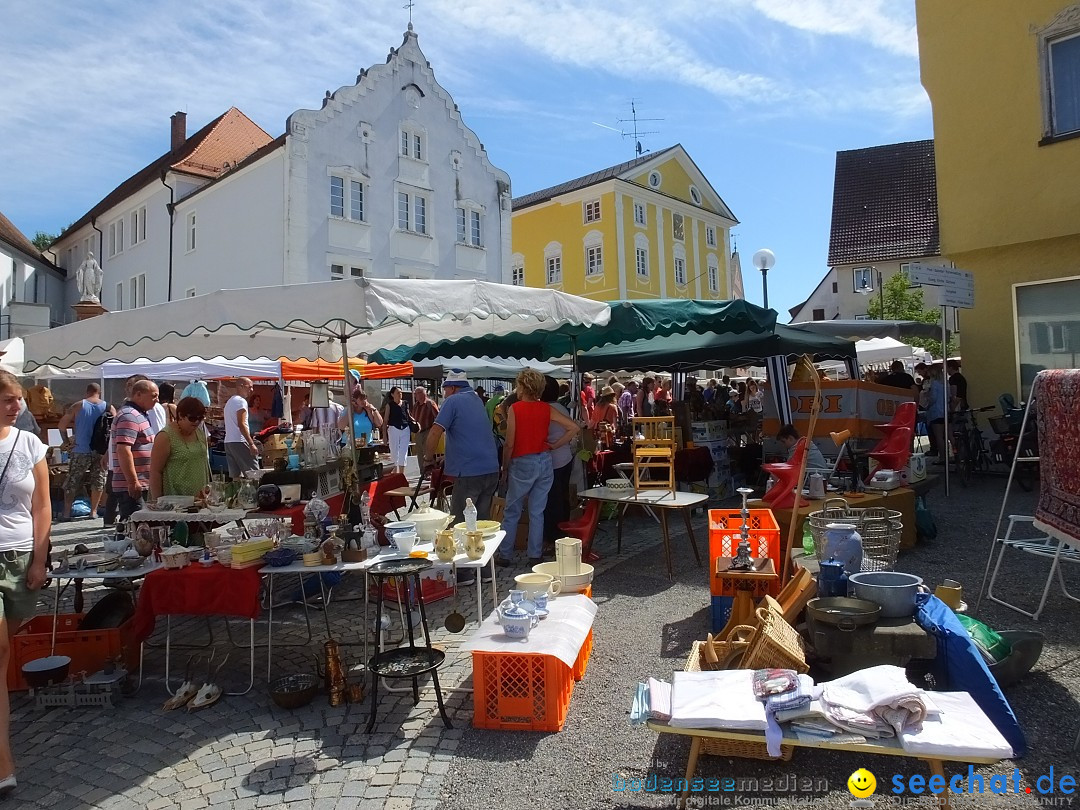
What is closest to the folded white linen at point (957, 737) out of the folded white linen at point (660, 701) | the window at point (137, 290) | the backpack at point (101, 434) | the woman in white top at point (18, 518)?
the folded white linen at point (660, 701)

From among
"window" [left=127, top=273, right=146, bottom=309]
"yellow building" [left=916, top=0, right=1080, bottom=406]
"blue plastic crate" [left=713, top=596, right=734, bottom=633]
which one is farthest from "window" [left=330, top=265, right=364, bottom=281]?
"blue plastic crate" [left=713, top=596, right=734, bottom=633]

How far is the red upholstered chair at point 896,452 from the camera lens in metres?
6.94

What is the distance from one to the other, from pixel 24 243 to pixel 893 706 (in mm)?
41013

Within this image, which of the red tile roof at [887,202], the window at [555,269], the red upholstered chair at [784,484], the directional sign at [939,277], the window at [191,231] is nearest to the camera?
the red upholstered chair at [784,484]

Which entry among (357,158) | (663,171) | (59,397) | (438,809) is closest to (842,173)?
(663,171)

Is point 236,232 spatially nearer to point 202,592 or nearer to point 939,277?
point 939,277

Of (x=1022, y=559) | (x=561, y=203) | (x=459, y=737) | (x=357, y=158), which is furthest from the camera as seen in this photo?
(x=561, y=203)

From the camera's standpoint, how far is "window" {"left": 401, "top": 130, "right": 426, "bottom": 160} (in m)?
23.6

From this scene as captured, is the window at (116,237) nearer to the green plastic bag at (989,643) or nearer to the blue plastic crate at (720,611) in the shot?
the blue plastic crate at (720,611)

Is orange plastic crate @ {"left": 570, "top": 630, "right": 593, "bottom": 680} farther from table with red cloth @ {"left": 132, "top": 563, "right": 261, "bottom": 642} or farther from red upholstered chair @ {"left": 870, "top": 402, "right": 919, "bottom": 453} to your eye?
red upholstered chair @ {"left": 870, "top": 402, "right": 919, "bottom": 453}

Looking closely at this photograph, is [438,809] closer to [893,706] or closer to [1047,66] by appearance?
[893,706]

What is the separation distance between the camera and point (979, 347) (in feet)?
33.9

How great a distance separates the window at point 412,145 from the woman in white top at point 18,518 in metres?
21.9

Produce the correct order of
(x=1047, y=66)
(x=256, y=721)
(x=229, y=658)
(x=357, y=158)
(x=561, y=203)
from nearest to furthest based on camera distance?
(x=256, y=721), (x=229, y=658), (x=1047, y=66), (x=357, y=158), (x=561, y=203)
